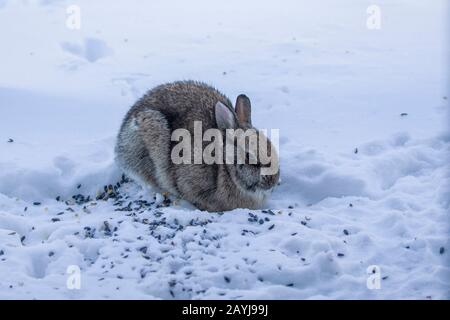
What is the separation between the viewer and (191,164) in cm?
712

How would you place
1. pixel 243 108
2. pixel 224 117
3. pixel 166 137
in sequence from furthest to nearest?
pixel 166 137 < pixel 243 108 < pixel 224 117

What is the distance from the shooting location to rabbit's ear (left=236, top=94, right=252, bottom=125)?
6.94 m

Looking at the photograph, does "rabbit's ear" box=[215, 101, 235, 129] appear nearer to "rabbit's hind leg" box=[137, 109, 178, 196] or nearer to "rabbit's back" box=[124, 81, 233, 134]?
"rabbit's back" box=[124, 81, 233, 134]

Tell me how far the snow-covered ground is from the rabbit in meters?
0.23

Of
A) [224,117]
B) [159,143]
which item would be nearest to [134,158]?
[159,143]

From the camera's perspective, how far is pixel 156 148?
24.3 feet

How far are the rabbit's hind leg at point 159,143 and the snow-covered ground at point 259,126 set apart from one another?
8.8 inches

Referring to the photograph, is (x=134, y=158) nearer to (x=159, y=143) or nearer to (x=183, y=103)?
(x=159, y=143)

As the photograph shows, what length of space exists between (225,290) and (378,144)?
352cm

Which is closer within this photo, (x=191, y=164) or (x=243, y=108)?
(x=243, y=108)

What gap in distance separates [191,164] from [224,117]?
0.68 m

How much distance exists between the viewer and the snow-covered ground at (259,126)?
564 cm

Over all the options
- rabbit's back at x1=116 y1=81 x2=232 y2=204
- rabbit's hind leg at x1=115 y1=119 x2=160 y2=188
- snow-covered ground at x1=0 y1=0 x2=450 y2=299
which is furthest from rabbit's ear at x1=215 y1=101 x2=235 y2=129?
rabbit's hind leg at x1=115 y1=119 x2=160 y2=188
